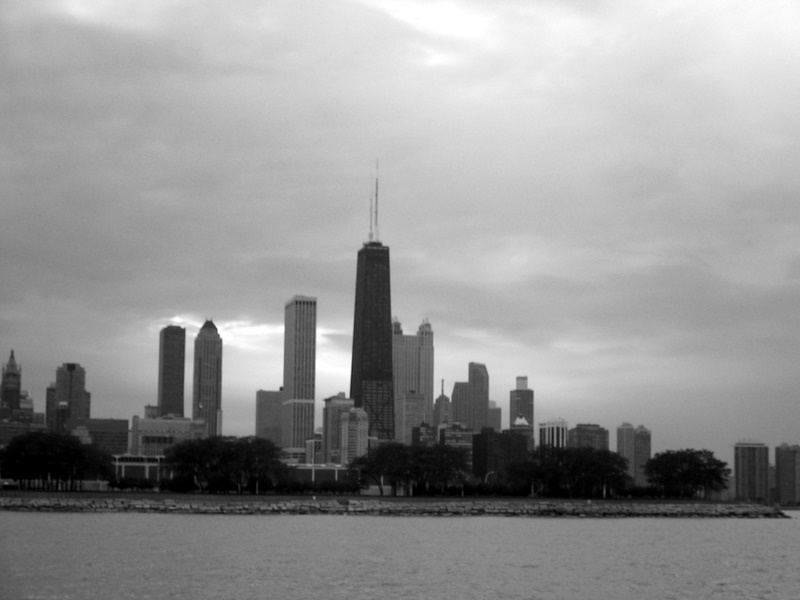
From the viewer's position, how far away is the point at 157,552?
72438mm

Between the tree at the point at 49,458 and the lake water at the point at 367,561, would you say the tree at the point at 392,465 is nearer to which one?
the tree at the point at 49,458

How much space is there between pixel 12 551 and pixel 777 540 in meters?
67.7

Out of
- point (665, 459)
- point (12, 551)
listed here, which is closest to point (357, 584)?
point (12, 551)

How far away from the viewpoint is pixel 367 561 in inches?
2837

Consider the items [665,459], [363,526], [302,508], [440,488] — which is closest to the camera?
[363,526]

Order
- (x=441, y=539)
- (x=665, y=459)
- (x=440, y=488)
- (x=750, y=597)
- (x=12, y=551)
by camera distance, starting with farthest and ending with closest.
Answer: (x=665, y=459), (x=440, y=488), (x=441, y=539), (x=12, y=551), (x=750, y=597)

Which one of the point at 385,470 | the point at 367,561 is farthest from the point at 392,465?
the point at 367,561

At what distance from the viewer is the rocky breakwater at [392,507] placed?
417ft

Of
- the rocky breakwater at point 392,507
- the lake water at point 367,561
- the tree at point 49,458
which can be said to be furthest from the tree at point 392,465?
the lake water at point 367,561

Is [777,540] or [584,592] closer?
[584,592]

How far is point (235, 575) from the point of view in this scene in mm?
62750

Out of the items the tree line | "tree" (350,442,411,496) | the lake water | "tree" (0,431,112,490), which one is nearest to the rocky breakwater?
the lake water

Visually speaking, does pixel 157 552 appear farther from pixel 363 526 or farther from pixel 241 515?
pixel 241 515

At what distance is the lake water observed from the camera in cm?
5822
